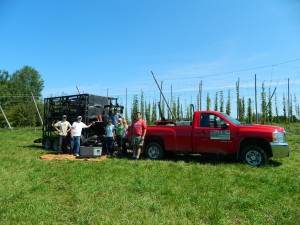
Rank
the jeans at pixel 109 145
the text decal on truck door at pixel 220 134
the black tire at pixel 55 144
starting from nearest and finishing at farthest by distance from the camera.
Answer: the text decal on truck door at pixel 220 134
the jeans at pixel 109 145
the black tire at pixel 55 144

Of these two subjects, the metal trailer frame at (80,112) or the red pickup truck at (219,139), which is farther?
the metal trailer frame at (80,112)

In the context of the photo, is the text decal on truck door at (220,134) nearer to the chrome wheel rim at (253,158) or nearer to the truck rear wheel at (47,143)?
the chrome wheel rim at (253,158)

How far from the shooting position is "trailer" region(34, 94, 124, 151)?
1389 cm

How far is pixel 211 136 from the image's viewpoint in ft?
33.3

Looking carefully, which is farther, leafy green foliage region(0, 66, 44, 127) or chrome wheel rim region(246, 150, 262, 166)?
leafy green foliage region(0, 66, 44, 127)

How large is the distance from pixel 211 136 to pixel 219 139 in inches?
11.5

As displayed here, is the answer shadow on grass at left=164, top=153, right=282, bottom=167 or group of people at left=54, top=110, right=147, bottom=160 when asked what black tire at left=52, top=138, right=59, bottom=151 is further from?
shadow on grass at left=164, top=153, right=282, bottom=167

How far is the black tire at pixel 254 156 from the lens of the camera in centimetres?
945

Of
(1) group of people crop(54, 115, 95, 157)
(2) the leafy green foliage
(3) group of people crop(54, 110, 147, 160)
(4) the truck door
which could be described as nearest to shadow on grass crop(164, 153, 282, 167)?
(4) the truck door

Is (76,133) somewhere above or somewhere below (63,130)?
below

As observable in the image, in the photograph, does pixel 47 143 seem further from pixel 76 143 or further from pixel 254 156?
pixel 254 156

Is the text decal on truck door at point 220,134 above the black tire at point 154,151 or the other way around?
above

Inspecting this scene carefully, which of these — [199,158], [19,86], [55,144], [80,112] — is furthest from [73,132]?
[19,86]

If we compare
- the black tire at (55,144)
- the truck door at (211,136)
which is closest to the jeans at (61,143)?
the black tire at (55,144)
